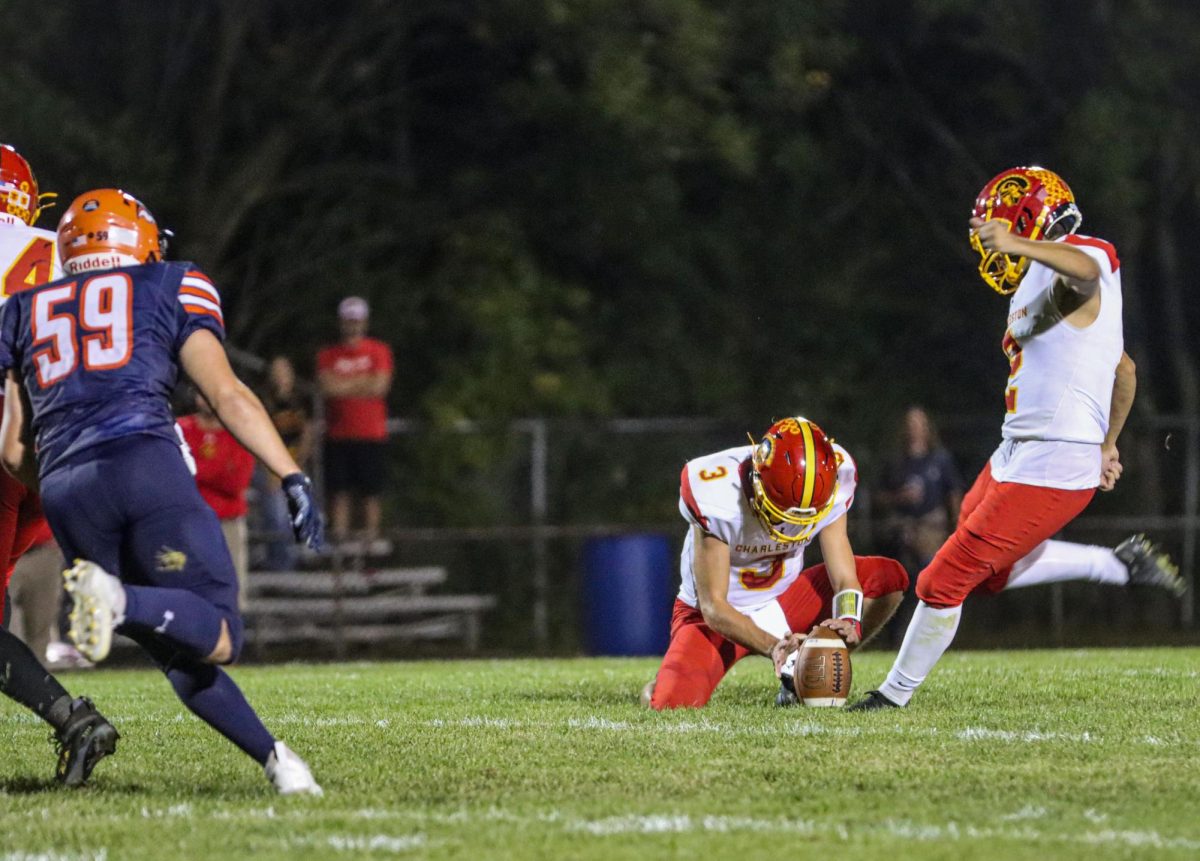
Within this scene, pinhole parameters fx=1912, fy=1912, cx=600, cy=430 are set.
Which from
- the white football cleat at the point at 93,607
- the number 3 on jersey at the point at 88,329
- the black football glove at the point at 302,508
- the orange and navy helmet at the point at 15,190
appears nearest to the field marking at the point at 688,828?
the white football cleat at the point at 93,607

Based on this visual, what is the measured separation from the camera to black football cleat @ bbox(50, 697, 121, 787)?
17.4 feet

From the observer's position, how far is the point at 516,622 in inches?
647

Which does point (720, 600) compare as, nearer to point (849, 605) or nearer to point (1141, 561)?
point (849, 605)

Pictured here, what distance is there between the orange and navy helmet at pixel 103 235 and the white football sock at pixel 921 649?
10.0 feet

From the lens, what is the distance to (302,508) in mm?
4938

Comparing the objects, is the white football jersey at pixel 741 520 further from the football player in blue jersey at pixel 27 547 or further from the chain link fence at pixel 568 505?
the chain link fence at pixel 568 505

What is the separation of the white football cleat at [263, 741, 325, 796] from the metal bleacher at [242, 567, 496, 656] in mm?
9156

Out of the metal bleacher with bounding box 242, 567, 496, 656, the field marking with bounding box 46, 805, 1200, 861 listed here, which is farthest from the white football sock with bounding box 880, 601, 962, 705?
the metal bleacher with bounding box 242, 567, 496, 656

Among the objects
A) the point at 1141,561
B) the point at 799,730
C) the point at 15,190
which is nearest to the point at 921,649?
the point at 799,730

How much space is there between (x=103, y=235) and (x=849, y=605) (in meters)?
3.17

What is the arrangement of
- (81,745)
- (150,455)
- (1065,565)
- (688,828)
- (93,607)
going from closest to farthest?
1. (688,828)
2. (93,607)
3. (150,455)
4. (81,745)
5. (1065,565)

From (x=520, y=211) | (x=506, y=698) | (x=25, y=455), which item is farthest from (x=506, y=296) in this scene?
(x=25, y=455)

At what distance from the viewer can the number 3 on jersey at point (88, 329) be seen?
16.8 ft

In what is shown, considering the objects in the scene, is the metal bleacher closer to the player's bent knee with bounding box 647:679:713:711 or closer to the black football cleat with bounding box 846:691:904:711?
the player's bent knee with bounding box 647:679:713:711
